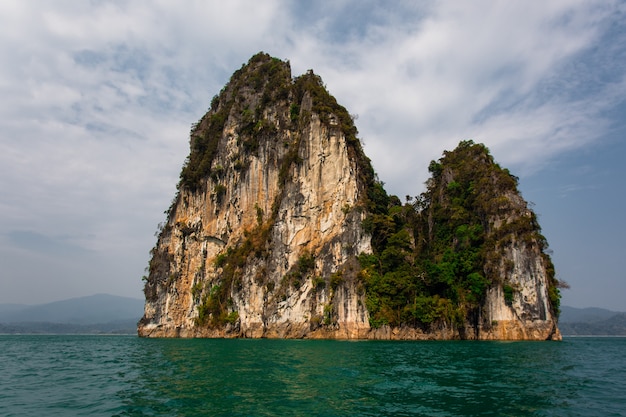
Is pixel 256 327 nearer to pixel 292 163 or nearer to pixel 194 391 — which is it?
pixel 292 163

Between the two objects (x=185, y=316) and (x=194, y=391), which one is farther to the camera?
(x=185, y=316)

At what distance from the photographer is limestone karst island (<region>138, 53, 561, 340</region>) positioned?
4759cm

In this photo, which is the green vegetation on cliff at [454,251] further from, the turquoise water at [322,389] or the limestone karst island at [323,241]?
the turquoise water at [322,389]

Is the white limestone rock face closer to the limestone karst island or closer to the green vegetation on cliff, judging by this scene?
the limestone karst island

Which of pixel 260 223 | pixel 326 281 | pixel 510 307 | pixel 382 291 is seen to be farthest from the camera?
pixel 260 223

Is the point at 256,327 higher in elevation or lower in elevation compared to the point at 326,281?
lower

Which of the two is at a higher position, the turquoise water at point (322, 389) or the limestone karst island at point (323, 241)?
the limestone karst island at point (323, 241)

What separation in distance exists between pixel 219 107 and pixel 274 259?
36.2m

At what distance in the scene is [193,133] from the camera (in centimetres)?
8231

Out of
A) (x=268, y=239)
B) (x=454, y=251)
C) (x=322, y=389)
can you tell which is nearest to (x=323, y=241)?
(x=268, y=239)

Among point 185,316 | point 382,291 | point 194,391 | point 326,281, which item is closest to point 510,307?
point 382,291

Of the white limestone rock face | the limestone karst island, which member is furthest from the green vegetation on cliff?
the white limestone rock face

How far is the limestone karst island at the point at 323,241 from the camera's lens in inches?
1874

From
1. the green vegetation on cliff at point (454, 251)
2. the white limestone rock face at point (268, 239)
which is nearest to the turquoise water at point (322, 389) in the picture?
the green vegetation on cliff at point (454, 251)
